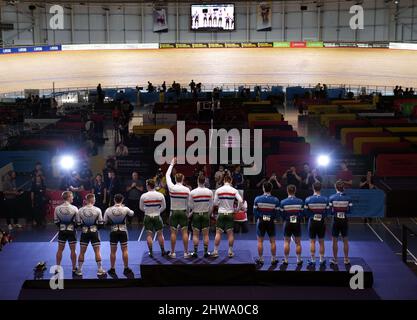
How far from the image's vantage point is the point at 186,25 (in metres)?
49.2

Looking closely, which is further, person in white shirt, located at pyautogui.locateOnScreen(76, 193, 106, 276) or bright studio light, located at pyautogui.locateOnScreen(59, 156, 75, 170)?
bright studio light, located at pyautogui.locateOnScreen(59, 156, 75, 170)

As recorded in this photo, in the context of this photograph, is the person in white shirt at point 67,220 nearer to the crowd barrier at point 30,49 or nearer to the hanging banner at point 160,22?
the crowd barrier at point 30,49

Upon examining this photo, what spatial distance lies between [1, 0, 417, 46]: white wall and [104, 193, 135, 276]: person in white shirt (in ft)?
128

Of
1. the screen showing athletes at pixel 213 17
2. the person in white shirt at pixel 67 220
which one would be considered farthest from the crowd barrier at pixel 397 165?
the screen showing athletes at pixel 213 17

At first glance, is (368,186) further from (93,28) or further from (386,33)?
(93,28)

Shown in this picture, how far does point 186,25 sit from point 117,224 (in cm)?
4041

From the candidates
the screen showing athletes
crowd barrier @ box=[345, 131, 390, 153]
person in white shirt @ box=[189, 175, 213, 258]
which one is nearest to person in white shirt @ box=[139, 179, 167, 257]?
person in white shirt @ box=[189, 175, 213, 258]

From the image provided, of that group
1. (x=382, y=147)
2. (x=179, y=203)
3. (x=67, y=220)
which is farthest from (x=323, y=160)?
(x=67, y=220)

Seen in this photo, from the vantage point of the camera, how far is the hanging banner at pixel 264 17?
48031 millimetres

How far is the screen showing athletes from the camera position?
4747cm

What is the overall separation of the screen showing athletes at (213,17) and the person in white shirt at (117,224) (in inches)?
1532

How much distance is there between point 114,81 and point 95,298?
3835cm

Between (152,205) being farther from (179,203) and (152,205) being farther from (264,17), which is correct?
(264,17)

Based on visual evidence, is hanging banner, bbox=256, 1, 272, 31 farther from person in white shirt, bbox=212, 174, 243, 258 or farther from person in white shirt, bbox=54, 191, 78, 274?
person in white shirt, bbox=54, 191, 78, 274
